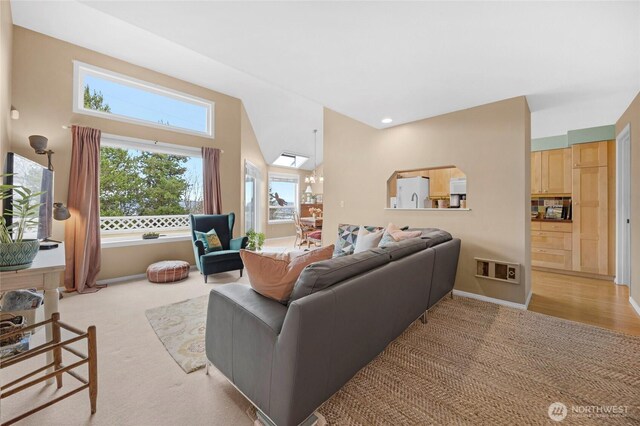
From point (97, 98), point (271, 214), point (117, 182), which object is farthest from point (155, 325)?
point (271, 214)

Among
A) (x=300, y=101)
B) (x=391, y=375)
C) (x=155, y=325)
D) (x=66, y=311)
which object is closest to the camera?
(x=391, y=375)

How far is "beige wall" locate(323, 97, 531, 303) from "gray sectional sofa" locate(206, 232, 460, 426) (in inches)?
76.3

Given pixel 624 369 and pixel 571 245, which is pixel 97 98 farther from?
pixel 571 245

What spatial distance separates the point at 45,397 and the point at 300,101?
5592 mm

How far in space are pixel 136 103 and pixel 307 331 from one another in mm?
4832

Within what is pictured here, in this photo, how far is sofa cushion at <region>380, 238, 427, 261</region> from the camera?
214 cm

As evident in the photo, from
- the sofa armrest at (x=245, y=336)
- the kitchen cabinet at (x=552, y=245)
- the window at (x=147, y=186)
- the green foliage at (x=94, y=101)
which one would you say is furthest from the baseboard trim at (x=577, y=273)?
the green foliage at (x=94, y=101)

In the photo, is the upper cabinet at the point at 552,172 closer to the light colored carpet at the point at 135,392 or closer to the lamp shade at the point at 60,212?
the light colored carpet at the point at 135,392

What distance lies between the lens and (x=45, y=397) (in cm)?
166

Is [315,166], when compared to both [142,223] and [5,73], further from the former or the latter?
[5,73]

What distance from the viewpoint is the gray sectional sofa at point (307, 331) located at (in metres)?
1.27

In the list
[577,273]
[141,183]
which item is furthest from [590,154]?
[141,183]

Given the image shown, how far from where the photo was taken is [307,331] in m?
1.27

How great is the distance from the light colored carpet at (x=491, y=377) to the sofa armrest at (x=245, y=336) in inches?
19.2
